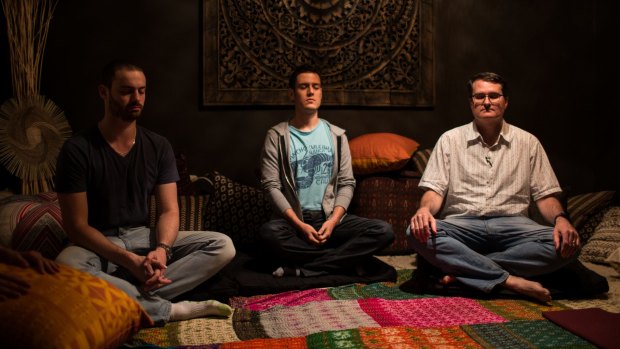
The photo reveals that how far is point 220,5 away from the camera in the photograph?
12.6ft

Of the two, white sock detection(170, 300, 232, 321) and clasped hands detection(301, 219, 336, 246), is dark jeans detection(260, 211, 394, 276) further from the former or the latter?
white sock detection(170, 300, 232, 321)

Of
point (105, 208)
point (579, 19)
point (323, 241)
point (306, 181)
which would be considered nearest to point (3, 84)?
point (105, 208)

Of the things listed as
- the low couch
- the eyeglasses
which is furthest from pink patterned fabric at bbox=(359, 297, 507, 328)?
the eyeglasses

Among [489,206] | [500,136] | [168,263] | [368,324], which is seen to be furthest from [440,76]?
[168,263]

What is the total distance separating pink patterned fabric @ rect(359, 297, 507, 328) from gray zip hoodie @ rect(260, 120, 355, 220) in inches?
28.4

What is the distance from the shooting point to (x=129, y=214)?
8.54 feet

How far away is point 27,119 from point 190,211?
1050 mm

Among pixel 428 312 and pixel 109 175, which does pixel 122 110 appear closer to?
pixel 109 175

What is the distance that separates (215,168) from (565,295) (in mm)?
2229

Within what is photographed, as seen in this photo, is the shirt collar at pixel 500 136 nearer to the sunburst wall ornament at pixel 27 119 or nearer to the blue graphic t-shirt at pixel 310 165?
the blue graphic t-shirt at pixel 310 165

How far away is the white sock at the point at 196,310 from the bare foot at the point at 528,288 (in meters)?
1.27

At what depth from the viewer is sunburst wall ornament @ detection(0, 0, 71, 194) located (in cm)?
342

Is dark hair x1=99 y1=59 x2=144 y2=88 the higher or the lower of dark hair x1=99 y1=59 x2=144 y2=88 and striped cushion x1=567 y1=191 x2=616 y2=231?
the higher

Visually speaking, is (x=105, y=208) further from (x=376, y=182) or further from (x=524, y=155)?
(x=524, y=155)
